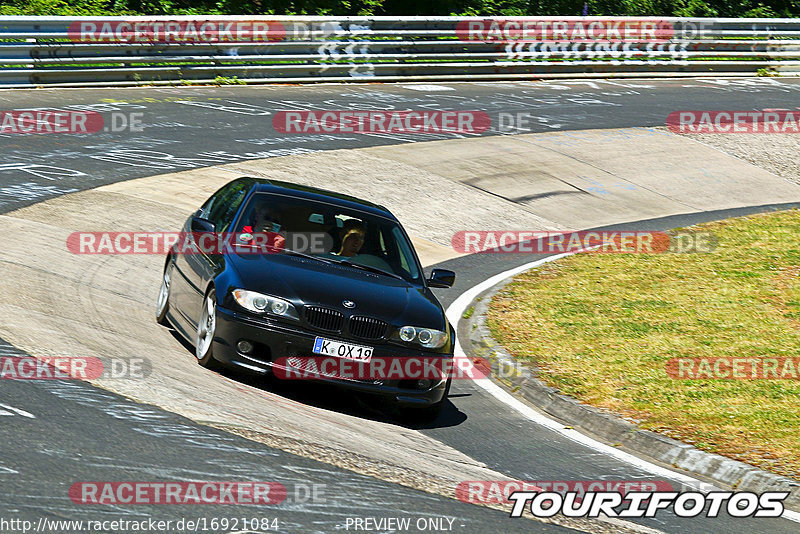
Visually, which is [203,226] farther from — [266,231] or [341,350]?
[341,350]

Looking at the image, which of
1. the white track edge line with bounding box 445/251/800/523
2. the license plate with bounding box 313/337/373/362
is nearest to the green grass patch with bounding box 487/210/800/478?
the white track edge line with bounding box 445/251/800/523

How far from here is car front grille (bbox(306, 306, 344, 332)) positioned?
8.05m

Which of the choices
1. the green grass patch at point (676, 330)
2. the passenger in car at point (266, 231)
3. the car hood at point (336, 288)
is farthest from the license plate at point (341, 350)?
the green grass patch at point (676, 330)

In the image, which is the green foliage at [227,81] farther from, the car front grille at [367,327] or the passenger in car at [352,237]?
the car front grille at [367,327]

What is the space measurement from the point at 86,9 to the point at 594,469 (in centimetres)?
2335

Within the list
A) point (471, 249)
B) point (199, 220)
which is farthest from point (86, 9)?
point (199, 220)

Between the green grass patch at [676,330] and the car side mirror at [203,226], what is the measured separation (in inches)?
132

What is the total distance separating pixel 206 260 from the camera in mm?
8977

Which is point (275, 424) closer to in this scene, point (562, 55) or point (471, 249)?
point (471, 249)

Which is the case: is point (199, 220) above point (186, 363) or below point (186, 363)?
above

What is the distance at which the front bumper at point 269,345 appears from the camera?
7.99 metres

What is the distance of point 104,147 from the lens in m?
17.3

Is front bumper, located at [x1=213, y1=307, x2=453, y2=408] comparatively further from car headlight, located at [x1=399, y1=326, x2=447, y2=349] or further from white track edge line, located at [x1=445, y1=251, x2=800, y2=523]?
white track edge line, located at [x1=445, y1=251, x2=800, y2=523]

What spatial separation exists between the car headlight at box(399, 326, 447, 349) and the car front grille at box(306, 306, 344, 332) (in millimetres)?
494
